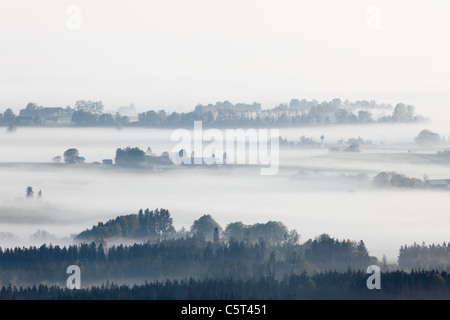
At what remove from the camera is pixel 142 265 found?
19638cm

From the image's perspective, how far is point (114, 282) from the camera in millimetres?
176000
